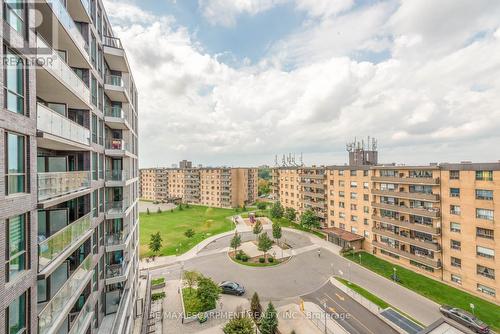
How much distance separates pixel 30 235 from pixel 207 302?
18.8 metres

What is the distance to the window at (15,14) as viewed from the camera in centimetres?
642

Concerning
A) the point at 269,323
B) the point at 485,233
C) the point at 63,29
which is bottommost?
the point at 269,323

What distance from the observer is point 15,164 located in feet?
22.4

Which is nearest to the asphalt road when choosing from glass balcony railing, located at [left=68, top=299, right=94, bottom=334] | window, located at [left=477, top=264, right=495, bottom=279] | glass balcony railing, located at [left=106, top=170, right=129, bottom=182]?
window, located at [left=477, top=264, right=495, bottom=279]

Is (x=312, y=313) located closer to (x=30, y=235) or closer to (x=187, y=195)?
(x=30, y=235)

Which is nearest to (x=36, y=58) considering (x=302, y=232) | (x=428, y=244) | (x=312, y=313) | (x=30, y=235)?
(x=30, y=235)

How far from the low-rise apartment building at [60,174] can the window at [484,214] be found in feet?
119

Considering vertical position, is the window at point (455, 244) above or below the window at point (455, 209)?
below

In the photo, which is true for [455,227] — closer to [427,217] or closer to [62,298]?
[427,217]

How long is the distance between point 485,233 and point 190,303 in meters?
33.5

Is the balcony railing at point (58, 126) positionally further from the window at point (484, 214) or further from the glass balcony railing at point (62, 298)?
the window at point (484, 214)

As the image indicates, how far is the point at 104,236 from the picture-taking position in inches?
615

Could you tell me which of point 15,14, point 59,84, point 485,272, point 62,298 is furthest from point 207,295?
point 485,272

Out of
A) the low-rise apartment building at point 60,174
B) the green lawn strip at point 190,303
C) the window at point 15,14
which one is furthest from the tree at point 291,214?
the window at point 15,14
